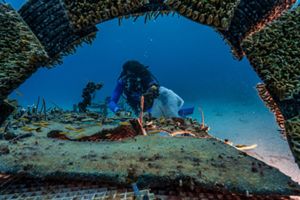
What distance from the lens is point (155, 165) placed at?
249 cm

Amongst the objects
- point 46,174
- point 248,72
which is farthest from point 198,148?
point 248,72

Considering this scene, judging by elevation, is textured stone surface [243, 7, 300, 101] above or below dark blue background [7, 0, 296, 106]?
below

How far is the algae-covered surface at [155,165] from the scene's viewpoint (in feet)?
7.14

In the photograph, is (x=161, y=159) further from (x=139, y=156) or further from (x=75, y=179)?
(x=75, y=179)

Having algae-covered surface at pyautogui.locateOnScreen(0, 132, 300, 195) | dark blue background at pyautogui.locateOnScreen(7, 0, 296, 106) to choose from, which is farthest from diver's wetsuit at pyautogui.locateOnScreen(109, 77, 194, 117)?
dark blue background at pyautogui.locateOnScreen(7, 0, 296, 106)

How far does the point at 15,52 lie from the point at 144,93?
263 inches

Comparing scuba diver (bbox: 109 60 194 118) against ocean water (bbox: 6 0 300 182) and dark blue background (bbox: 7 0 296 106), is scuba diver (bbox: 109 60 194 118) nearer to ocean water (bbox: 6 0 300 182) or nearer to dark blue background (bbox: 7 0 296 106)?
ocean water (bbox: 6 0 300 182)

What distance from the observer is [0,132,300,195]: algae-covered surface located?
7.14 ft

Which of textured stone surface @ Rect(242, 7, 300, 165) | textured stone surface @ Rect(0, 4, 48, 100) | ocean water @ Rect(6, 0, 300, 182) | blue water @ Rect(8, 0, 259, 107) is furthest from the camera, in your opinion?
blue water @ Rect(8, 0, 259, 107)

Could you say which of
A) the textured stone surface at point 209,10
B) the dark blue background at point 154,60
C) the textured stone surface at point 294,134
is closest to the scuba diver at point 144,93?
the textured stone surface at point 209,10

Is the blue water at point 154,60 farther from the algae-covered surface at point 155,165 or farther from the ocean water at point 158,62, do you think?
the algae-covered surface at point 155,165

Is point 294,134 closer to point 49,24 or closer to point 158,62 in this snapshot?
point 49,24

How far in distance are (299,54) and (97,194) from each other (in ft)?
7.64

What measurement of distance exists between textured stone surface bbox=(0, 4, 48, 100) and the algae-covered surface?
85 centimetres
